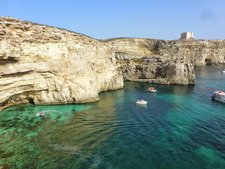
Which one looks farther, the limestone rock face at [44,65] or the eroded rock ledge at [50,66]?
the eroded rock ledge at [50,66]

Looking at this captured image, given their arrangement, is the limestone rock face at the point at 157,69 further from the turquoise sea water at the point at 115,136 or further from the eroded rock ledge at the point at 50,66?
the turquoise sea water at the point at 115,136

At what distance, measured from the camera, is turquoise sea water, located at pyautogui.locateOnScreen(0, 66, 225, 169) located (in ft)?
102

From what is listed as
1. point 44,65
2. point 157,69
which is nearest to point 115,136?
point 44,65

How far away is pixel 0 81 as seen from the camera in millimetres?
46438

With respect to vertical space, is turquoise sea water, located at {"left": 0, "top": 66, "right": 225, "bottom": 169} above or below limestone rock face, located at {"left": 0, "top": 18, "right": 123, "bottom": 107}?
below

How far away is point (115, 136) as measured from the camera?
39.9 m

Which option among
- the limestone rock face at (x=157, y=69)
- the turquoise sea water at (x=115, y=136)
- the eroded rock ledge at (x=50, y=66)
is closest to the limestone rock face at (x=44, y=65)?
the eroded rock ledge at (x=50, y=66)

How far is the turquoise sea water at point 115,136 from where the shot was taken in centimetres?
3112

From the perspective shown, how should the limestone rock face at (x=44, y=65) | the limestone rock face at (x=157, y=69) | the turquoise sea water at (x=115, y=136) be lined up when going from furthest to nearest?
1. the limestone rock face at (x=157, y=69)
2. the limestone rock face at (x=44, y=65)
3. the turquoise sea water at (x=115, y=136)

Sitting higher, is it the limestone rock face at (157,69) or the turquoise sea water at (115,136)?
the limestone rock face at (157,69)

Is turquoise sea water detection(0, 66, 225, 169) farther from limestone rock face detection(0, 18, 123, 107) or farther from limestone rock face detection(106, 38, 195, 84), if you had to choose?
limestone rock face detection(106, 38, 195, 84)

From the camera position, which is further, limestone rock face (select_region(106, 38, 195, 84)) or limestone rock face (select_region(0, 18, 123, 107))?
limestone rock face (select_region(106, 38, 195, 84))

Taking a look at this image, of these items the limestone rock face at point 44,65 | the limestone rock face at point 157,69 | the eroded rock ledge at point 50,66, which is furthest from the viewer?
the limestone rock face at point 157,69

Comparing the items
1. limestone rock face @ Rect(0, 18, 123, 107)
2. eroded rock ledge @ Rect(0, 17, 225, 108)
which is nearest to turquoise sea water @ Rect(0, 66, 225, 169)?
limestone rock face @ Rect(0, 18, 123, 107)
